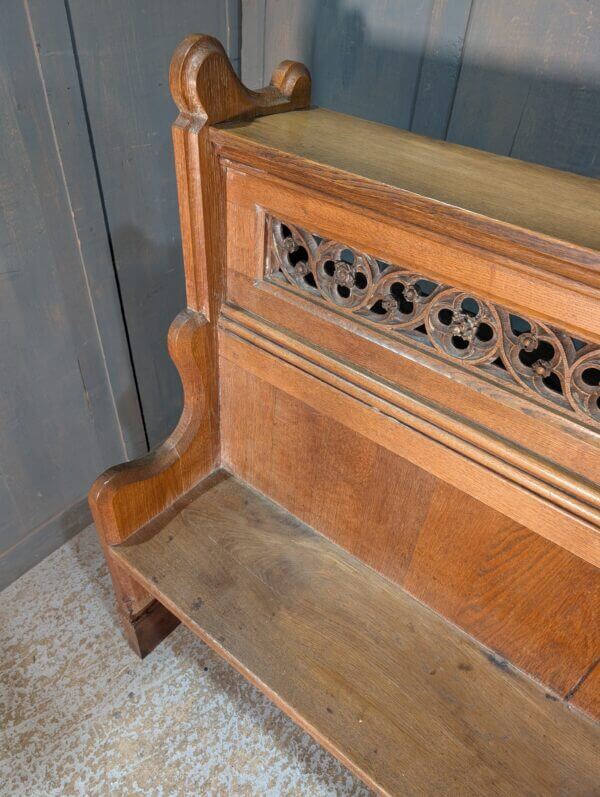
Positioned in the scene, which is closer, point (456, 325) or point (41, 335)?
point (456, 325)

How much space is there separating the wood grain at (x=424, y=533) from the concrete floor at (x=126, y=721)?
1.86ft

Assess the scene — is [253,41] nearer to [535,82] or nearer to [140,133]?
[140,133]

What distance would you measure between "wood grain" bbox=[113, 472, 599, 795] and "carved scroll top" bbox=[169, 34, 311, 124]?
0.80 metres

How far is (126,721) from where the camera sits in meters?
1.37

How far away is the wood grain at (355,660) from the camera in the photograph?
2.98ft

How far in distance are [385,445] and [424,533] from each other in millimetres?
184

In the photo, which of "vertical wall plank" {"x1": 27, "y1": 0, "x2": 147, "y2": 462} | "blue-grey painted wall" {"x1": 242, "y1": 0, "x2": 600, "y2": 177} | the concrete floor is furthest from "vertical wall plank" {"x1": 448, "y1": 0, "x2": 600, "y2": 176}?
the concrete floor

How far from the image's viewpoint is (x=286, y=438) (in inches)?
44.9

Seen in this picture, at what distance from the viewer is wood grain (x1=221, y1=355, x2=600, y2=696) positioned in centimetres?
88

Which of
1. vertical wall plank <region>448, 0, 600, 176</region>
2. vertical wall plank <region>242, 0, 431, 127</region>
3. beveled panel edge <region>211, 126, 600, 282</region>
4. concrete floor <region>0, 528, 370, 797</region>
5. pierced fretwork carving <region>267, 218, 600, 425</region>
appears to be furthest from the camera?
concrete floor <region>0, 528, 370, 797</region>

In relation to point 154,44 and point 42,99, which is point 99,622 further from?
point 154,44

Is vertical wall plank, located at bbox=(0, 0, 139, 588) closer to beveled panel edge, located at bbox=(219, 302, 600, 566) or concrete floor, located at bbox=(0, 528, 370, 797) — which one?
concrete floor, located at bbox=(0, 528, 370, 797)

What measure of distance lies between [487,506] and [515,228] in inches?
17.6

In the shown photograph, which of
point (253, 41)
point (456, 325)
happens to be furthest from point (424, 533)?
point (253, 41)
